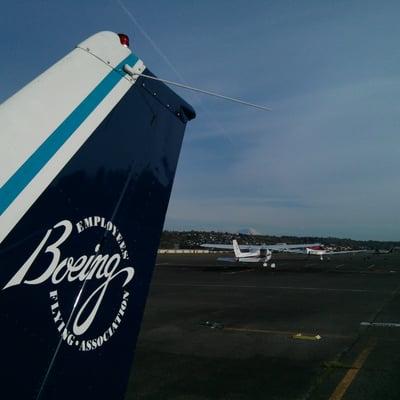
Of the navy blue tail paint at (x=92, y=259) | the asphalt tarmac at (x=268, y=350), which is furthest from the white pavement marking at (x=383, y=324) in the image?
the navy blue tail paint at (x=92, y=259)

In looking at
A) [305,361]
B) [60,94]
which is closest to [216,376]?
[305,361]

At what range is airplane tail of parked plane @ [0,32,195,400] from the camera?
1.93 metres

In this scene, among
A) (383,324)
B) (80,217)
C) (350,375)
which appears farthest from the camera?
(383,324)

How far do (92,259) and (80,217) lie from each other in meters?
0.25

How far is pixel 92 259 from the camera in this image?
2.40m

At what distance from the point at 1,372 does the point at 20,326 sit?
0.19 metres

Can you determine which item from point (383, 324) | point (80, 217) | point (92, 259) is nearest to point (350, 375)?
point (383, 324)

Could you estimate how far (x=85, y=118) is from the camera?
2.34 metres

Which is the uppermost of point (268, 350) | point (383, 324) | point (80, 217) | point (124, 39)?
point (383, 324)

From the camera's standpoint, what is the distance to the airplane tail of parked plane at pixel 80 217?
1.93m

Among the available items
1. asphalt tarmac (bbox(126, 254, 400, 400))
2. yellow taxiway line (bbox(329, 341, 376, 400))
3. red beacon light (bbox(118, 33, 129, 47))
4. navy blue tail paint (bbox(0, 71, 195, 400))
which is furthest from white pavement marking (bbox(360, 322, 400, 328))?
red beacon light (bbox(118, 33, 129, 47))

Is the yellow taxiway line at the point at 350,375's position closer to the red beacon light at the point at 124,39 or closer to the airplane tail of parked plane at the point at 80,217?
the airplane tail of parked plane at the point at 80,217

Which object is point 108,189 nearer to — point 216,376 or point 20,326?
point 20,326

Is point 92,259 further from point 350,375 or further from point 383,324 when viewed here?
point 383,324
